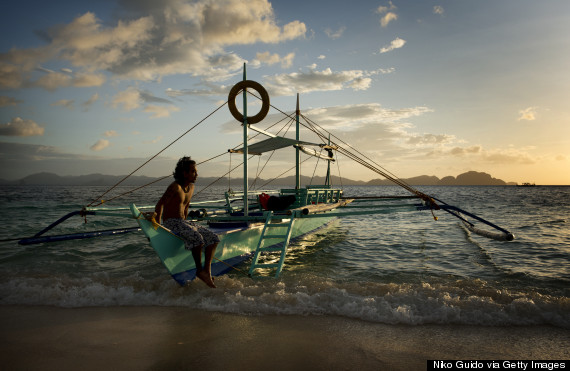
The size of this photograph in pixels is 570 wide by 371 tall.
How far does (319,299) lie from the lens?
5.96 m

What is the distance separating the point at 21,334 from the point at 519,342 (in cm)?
787

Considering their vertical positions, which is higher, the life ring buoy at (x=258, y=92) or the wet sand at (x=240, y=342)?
the life ring buoy at (x=258, y=92)

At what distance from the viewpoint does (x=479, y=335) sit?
4.73 meters

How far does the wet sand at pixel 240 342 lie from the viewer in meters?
3.85

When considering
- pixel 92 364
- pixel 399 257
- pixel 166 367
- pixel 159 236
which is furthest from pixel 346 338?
pixel 399 257

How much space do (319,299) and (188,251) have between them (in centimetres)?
317

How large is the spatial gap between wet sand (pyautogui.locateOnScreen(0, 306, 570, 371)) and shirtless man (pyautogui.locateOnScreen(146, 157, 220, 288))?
3.93 ft

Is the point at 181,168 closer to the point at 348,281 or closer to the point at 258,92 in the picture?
the point at 258,92

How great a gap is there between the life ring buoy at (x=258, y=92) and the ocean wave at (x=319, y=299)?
490cm

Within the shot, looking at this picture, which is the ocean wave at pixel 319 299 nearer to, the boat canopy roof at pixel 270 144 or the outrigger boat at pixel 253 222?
the outrigger boat at pixel 253 222

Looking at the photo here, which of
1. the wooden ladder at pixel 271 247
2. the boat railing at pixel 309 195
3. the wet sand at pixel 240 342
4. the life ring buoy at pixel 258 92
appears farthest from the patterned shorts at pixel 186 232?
the boat railing at pixel 309 195

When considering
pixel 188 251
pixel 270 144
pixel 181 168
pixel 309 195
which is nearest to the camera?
pixel 181 168

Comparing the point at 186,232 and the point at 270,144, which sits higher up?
the point at 270,144

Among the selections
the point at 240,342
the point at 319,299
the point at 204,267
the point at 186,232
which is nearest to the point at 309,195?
the point at 319,299
